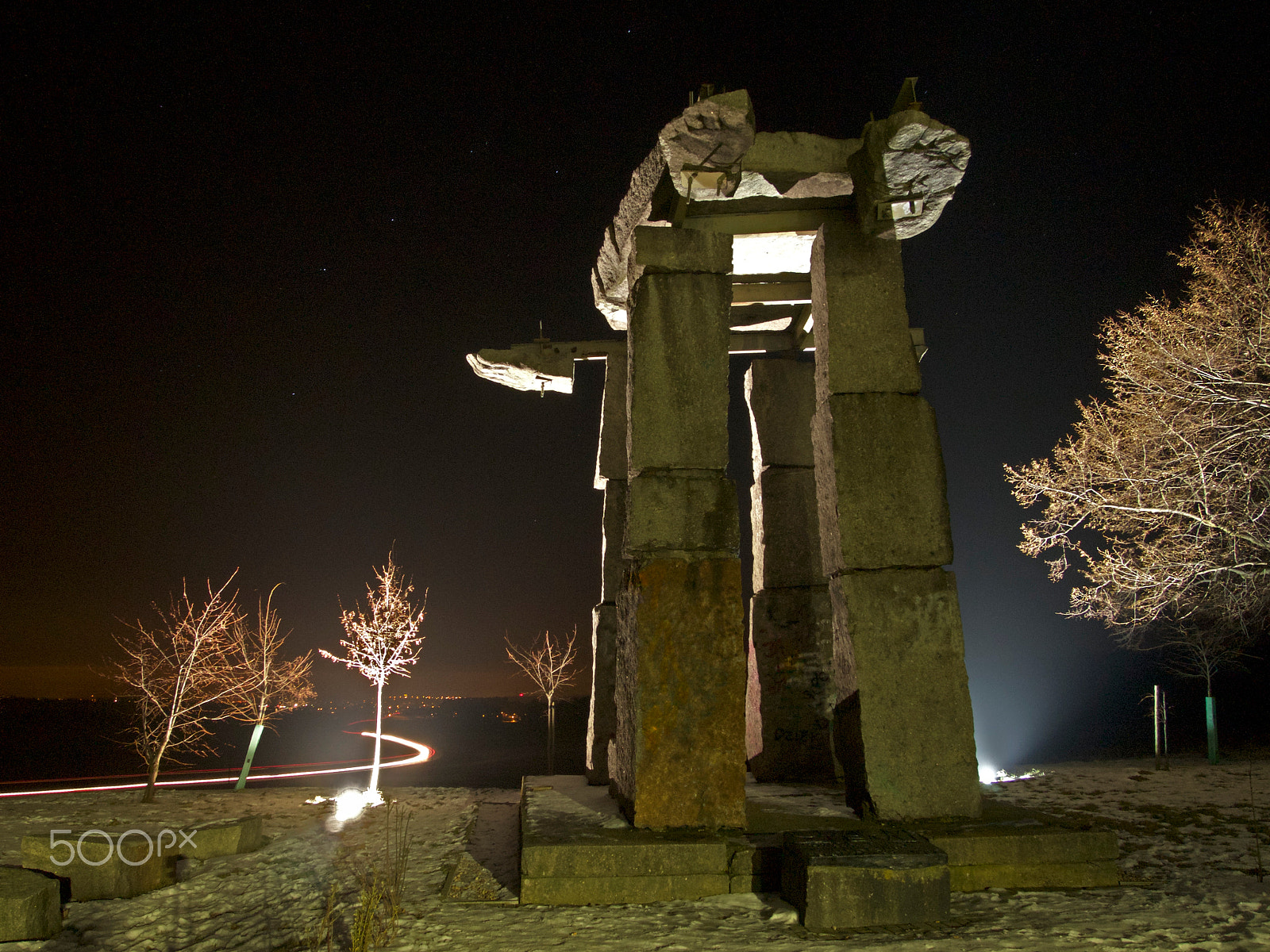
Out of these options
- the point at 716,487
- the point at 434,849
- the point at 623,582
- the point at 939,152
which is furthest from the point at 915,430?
the point at 434,849

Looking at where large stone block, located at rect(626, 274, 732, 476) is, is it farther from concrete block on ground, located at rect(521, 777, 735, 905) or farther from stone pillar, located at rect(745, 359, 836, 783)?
stone pillar, located at rect(745, 359, 836, 783)

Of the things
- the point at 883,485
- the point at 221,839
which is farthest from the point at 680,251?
the point at 221,839

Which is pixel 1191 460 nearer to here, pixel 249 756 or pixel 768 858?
pixel 768 858

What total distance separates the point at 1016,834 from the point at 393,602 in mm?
10062

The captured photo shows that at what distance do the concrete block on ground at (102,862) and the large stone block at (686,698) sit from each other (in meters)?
3.68

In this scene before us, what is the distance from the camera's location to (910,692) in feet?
19.3

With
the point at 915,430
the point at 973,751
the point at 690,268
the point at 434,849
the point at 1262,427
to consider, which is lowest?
the point at 434,849

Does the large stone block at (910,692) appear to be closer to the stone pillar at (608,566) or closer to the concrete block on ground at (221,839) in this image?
the stone pillar at (608,566)

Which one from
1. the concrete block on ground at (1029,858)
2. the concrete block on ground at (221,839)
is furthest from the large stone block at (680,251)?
the concrete block on ground at (221,839)

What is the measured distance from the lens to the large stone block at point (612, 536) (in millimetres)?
9641

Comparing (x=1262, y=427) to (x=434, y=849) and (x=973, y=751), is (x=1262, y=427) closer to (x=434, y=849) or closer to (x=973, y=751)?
(x=973, y=751)

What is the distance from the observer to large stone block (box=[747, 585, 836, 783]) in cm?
849

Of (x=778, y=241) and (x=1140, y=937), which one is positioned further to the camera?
(x=778, y=241)

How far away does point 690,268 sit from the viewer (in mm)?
6613
